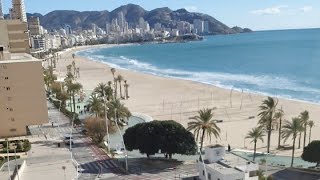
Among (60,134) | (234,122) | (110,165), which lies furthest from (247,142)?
(60,134)

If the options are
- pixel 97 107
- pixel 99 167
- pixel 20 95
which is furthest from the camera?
pixel 97 107

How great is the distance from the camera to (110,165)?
48844mm

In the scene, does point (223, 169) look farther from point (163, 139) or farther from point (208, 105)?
point (208, 105)

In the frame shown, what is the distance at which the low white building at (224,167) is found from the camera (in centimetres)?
3950

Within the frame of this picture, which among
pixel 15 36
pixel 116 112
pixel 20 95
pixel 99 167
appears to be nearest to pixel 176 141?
pixel 99 167

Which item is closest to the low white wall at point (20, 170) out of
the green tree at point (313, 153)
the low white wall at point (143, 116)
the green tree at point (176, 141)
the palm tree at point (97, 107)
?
the green tree at point (176, 141)

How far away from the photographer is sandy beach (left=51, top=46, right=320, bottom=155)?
215 feet

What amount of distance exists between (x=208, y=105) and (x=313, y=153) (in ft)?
139

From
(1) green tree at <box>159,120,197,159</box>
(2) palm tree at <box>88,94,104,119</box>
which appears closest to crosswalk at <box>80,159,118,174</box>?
(1) green tree at <box>159,120,197,159</box>

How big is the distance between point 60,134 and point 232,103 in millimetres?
37799

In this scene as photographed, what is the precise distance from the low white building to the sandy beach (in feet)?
49.8

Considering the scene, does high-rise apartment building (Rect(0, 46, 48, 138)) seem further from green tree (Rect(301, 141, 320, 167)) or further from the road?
green tree (Rect(301, 141, 320, 167))

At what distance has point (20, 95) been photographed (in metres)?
61.5

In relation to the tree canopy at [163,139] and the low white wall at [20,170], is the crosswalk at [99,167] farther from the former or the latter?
the low white wall at [20,170]
